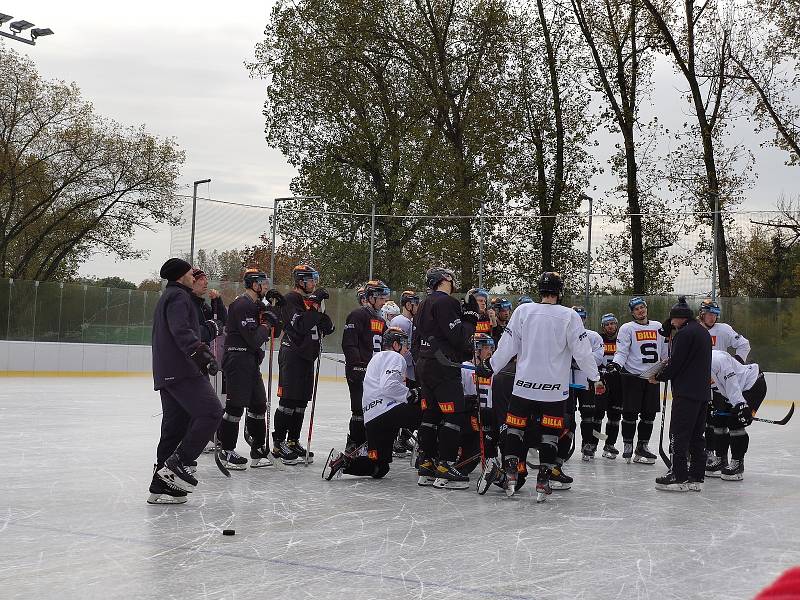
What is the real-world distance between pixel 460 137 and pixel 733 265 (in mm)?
12237

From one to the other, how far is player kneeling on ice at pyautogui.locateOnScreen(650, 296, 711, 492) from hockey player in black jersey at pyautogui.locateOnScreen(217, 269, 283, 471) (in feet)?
10.7

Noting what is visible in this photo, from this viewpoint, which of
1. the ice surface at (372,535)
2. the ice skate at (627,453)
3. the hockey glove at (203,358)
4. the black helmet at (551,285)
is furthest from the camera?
the ice skate at (627,453)

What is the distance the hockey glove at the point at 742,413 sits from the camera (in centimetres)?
800

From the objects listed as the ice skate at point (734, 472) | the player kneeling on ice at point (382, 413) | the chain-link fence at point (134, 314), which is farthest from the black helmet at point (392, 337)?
the chain-link fence at point (134, 314)

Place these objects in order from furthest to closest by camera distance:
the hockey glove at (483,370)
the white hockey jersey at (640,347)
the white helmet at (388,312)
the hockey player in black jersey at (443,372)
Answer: the white hockey jersey at (640,347)
the white helmet at (388,312)
the hockey glove at (483,370)
the hockey player in black jersey at (443,372)

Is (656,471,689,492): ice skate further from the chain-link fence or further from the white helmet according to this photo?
the chain-link fence

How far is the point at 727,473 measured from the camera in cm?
827

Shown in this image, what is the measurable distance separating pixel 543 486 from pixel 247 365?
271 centimetres

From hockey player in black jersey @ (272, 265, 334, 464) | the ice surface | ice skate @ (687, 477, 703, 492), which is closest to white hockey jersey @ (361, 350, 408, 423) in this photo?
the ice surface

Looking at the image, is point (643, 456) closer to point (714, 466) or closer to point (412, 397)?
point (714, 466)

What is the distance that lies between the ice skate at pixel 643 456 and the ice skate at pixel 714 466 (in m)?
0.62

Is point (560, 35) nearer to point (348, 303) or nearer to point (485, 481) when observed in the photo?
point (348, 303)

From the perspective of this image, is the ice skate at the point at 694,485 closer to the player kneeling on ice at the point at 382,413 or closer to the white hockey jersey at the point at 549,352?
the white hockey jersey at the point at 549,352

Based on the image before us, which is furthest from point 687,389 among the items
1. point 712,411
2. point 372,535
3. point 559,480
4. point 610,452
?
point 372,535
